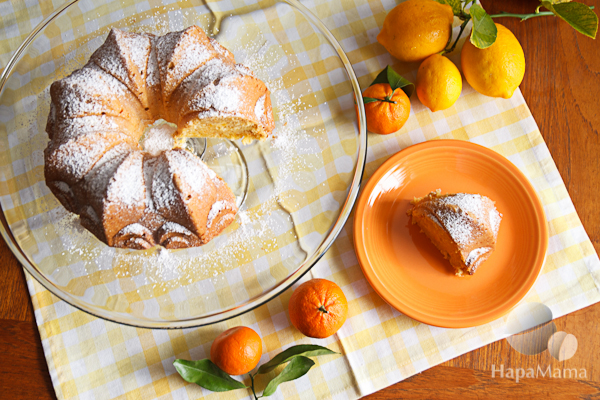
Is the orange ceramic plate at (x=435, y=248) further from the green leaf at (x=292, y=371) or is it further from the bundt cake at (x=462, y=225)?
the green leaf at (x=292, y=371)

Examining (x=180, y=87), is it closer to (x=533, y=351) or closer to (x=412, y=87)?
(x=412, y=87)

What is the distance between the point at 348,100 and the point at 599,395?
4.93ft

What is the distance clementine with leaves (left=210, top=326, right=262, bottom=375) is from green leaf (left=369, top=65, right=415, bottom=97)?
3.34ft

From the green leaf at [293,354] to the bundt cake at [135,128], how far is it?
1.81 ft

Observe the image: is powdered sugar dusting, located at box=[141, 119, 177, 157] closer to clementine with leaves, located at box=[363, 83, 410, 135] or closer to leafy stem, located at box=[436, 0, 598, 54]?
clementine with leaves, located at box=[363, 83, 410, 135]

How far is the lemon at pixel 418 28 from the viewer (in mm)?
1562

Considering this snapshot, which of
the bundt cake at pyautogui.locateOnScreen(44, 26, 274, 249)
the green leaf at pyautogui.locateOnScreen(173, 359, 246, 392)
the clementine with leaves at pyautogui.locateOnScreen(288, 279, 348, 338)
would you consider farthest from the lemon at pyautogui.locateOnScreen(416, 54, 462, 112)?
the green leaf at pyautogui.locateOnScreen(173, 359, 246, 392)

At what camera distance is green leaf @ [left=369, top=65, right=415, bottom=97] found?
1586 millimetres

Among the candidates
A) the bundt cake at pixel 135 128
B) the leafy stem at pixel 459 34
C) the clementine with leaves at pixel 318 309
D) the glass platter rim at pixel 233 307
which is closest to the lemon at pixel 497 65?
the leafy stem at pixel 459 34

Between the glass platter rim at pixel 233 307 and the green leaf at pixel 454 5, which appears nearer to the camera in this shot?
the glass platter rim at pixel 233 307

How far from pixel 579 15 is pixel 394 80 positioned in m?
0.63

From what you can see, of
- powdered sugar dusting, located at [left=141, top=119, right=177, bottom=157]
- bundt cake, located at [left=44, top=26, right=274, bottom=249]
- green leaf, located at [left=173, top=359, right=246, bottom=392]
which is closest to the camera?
bundt cake, located at [left=44, top=26, right=274, bottom=249]

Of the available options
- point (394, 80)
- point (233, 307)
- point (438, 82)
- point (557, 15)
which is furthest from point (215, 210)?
point (557, 15)

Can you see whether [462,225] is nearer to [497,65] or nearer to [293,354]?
[497,65]
